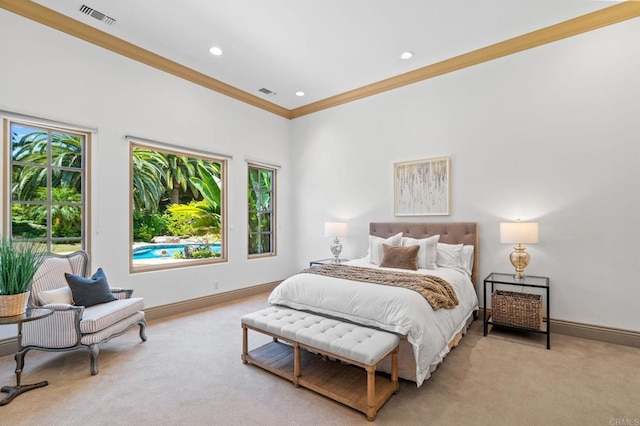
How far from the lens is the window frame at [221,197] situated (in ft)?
13.1

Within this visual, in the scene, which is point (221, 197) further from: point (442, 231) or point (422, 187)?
point (442, 231)

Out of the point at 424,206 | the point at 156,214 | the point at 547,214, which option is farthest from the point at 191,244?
the point at 547,214

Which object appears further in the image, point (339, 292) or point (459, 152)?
point (459, 152)

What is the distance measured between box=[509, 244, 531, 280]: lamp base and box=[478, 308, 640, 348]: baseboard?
2.24 ft

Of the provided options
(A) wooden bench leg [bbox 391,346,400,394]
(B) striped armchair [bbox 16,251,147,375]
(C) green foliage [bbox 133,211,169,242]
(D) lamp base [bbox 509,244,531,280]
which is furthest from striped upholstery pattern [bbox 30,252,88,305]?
(D) lamp base [bbox 509,244,531,280]

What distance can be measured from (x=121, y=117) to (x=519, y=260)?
5135mm

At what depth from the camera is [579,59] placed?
352 centimetres

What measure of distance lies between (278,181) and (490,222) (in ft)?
12.2

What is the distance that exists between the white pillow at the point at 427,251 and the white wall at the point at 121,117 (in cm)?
293

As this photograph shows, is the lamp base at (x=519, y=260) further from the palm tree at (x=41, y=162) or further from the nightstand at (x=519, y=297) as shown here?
the palm tree at (x=41, y=162)

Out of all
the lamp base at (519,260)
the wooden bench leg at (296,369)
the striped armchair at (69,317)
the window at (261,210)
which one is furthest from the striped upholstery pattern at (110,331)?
the lamp base at (519,260)

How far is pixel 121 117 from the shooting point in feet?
12.8

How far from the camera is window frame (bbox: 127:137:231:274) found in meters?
4.01

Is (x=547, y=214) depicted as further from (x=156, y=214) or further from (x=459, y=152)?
(x=156, y=214)
